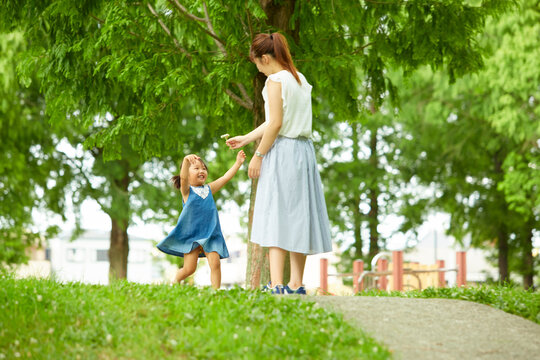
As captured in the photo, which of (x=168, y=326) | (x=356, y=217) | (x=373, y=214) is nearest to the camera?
(x=168, y=326)

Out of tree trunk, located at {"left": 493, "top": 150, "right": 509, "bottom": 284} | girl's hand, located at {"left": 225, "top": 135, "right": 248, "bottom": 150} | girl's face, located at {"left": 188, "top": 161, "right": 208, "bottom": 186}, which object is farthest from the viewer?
tree trunk, located at {"left": 493, "top": 150, "right": 509, "bottom": 284}

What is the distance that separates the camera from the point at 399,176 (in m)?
21.0

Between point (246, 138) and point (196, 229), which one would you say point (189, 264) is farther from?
point (246, 138)

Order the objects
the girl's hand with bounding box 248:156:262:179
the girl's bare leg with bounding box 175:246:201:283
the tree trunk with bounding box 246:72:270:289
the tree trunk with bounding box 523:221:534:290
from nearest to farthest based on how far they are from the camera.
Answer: the girl's hand with bounding box 248:156:262:179
the girl's bare leg with bounding box 175:246:201:283
the tree trunk with bounding box 246:72:270:289
the tree trunk with bounding box 523:221:534:290

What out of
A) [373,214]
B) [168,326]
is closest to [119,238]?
[373,214]

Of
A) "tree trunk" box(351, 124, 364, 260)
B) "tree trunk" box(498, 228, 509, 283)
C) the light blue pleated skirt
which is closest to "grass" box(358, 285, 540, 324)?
the light blue pleated skirt

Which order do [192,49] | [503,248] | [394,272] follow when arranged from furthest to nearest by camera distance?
[503,248]
[394,272]
[192,49]

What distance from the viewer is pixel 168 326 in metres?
4.55

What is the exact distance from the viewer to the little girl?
6086 mm

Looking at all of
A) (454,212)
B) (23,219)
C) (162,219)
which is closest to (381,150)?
(454,212)

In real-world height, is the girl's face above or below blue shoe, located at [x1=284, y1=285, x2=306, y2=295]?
above

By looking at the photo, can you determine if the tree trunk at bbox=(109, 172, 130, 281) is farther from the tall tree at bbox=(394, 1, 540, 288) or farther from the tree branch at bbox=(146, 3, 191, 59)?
the tree branch at bbox=(146, 3, 191, 59)

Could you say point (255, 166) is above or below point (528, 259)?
above

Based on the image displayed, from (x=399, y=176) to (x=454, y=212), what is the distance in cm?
212
